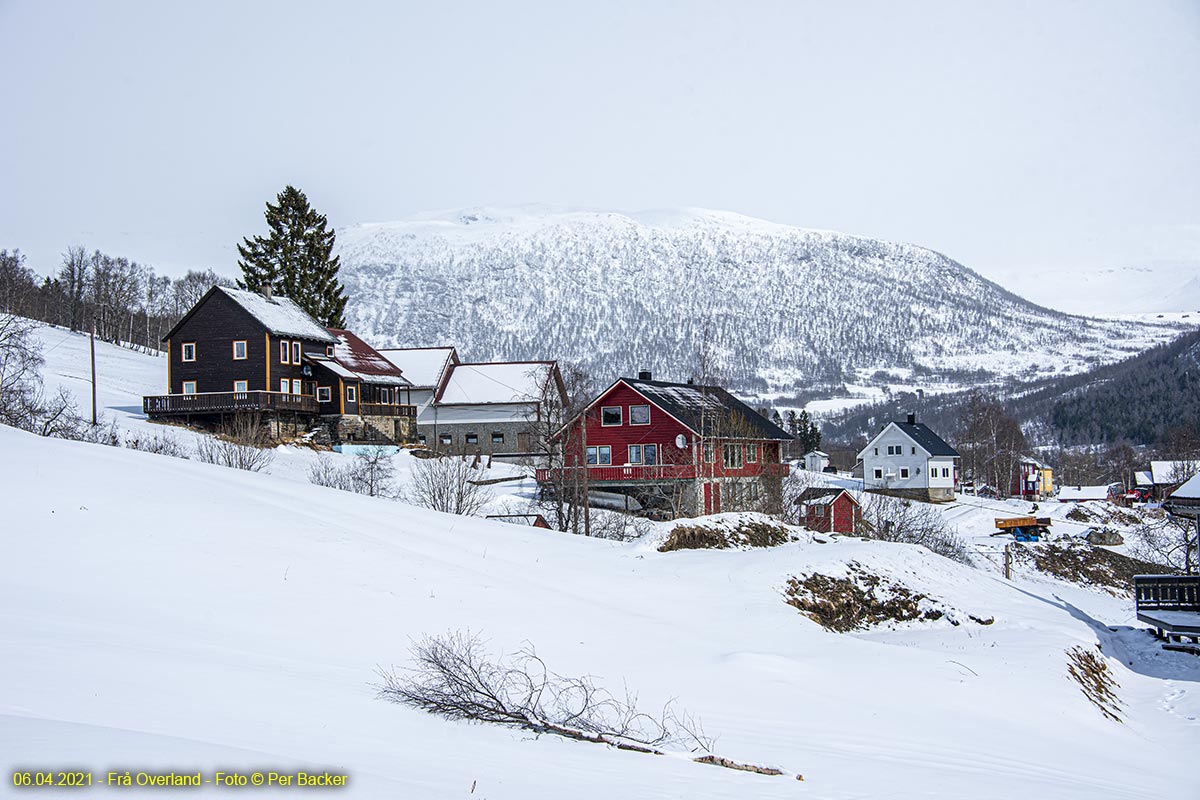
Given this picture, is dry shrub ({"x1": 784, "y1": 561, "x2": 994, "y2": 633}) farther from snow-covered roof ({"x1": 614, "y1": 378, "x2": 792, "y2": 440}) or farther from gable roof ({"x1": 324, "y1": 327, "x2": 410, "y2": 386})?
gable roof ({"x1": 324, "y1": 327, "x2": 410, "y2": 386})

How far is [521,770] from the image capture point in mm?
8000

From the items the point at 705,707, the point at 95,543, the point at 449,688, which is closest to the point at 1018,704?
the point at 705,707

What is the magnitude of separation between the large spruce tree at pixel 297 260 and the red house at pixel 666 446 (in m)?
30.8

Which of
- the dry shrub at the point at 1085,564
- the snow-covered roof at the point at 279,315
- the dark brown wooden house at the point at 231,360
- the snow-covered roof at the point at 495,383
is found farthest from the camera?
the snow-covered roof at the point at 495,383

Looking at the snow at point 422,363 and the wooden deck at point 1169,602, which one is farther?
the snow at point 422,363

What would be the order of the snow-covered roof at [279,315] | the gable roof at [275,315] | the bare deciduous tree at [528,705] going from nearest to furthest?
the bare deciduous tree at [528,705], the gable roof at [275,315], the snow-covered roof at [279,315]

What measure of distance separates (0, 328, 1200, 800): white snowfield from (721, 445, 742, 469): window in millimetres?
28835

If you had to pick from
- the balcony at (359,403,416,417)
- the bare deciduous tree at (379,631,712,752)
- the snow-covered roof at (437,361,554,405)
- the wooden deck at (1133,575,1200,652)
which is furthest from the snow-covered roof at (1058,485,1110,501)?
the bare deciduous tree at (379,631,712,752)

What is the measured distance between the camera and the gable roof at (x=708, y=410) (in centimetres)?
5347

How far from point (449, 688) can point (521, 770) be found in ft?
8.13

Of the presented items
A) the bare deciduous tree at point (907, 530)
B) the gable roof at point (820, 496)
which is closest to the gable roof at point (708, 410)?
the gable roof at point (820, 496)

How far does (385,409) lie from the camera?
64.2 metres

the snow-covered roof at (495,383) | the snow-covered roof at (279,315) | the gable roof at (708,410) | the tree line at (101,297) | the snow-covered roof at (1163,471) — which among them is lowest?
the snow-covered roof at (1163,471)

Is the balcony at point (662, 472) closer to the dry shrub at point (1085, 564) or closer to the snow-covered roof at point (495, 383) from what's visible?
the dry shrub at point (1085, 564)
